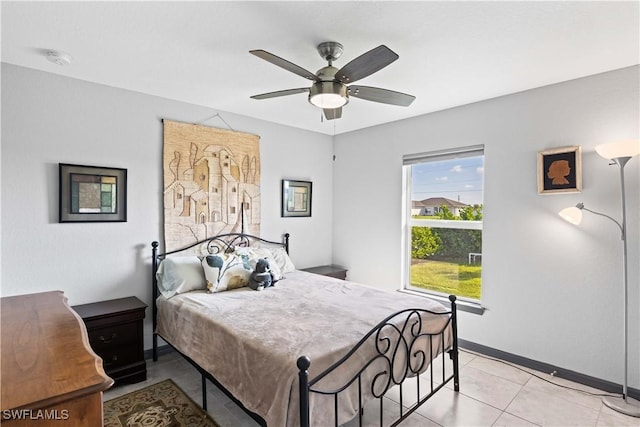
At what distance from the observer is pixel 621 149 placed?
2.27 meters

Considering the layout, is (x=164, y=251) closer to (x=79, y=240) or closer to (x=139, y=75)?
(x=79, y=240)

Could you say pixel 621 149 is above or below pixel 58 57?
below

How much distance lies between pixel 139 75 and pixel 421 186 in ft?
10.2

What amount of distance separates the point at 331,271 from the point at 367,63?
299 centimetres

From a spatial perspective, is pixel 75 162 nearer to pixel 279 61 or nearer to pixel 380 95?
pixel 279 61

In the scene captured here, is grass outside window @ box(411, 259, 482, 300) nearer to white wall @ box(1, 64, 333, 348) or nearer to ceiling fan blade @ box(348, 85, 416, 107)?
ceiling fan blade @ box(348, 85, 416, 107)

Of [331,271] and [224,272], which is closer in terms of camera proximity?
[224,272]

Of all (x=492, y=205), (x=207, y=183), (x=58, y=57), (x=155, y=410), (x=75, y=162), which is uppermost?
(x=58, y=57)

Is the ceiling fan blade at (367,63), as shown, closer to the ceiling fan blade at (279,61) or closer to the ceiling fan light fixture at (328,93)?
the ceiling fan light fixture at (328,93)

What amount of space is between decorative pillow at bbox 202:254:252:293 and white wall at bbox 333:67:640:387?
2.33 meters

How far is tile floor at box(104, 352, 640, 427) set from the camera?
7.25 feet

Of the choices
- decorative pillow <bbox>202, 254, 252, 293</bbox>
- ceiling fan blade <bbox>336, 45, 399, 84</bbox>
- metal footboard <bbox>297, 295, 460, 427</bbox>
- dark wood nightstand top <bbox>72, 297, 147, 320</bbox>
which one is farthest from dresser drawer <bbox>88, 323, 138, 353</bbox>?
ceiling fan blade <bbox>336, 45, 399, 84</bbox>

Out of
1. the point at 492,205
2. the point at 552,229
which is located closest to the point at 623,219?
the point at 552,229

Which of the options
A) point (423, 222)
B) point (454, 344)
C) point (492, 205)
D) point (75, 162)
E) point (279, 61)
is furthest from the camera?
point (423, 222)
